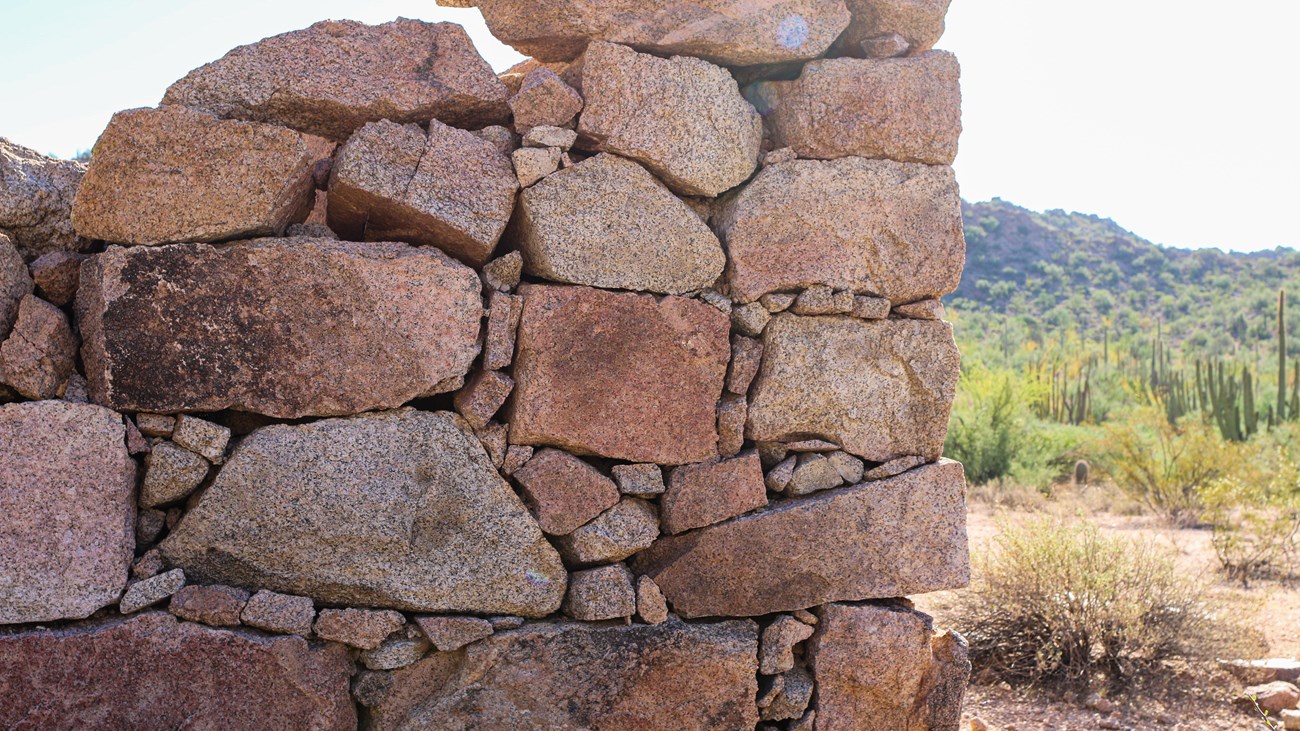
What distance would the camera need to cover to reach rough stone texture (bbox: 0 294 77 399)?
2.70 m

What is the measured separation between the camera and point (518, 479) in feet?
10.0

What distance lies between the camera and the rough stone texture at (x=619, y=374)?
3047 millimetres

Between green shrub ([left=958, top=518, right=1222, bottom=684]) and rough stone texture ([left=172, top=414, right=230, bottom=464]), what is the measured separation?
4.00 m

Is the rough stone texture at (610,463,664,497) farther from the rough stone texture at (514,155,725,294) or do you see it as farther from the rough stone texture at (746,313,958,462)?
the rough stone texture at (514,155,725,294)

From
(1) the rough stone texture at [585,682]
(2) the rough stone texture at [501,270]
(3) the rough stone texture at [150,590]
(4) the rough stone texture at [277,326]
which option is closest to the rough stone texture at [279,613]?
(3) the rough stone texture at [150,590]

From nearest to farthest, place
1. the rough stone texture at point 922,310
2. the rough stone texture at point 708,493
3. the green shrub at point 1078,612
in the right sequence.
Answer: the rough stone texture at point 708,493 → the rough stone texture at point 922,310 → the green shrub at point 1078,612

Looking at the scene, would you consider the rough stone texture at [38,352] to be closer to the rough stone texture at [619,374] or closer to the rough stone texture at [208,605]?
the rough stone texture at [208,605]

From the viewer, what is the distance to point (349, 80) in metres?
3.02

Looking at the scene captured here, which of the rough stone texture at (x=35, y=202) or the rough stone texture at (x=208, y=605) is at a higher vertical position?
the rough stone texture at (x=35, y=202)

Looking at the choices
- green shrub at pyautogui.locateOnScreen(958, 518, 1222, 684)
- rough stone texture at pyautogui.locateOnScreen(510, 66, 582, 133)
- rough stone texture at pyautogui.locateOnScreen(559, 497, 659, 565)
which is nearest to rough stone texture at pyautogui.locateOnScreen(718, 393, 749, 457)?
rough stone texture at pyautogui.locateOnScreen(559, 497, 659, 565)

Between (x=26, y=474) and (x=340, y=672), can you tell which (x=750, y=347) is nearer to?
(x=340, y=672)

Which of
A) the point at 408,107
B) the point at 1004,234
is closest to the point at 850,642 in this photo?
the point at 408,107

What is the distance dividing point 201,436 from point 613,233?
137cm

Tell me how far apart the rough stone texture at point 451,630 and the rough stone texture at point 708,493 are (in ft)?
2.26
